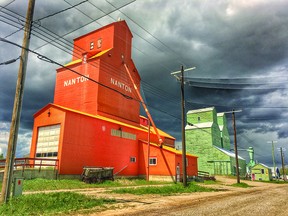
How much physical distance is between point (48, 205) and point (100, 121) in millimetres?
18888

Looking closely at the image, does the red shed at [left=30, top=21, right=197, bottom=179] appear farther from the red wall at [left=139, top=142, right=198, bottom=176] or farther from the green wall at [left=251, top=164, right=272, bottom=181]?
the green wall at [left=251, top=164, right=272, bottom=181]

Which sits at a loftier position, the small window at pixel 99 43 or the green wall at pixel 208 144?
the small window at pixel 99 43

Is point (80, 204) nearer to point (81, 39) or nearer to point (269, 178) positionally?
point (81, 39)

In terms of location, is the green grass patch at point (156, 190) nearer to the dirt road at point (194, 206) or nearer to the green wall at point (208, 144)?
the dirt road at point (194, 206)

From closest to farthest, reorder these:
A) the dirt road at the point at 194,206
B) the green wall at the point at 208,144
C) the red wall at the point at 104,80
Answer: the dirt road at the point at 194,206
the red wall at the point at 104,80
the green wall at the point at 208,144

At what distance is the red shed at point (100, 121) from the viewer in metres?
26.0

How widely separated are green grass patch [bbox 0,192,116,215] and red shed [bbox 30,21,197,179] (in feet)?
33.7

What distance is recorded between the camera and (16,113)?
11242 millimetres

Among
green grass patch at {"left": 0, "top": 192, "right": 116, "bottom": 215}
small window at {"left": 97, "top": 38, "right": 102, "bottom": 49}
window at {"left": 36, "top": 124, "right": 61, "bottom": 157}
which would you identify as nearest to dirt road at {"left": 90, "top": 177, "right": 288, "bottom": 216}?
green grass patch at {"left": 0, "top": 192, "right": 116, "bottom": 215}

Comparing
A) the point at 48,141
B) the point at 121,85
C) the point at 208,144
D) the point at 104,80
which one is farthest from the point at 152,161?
the point at 208,144

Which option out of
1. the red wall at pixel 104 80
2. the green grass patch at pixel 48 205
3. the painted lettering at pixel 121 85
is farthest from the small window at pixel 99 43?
the green grass patch at pixel 48 205

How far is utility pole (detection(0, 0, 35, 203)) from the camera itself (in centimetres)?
1071

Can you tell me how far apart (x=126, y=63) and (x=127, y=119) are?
31.5ft

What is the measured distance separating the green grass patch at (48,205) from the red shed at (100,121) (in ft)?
33.7
